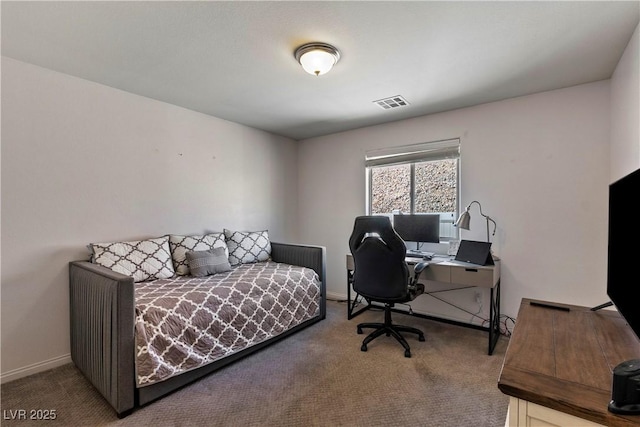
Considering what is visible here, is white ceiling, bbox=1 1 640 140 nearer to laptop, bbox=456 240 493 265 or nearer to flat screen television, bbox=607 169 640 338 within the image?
flat screen television, bbox=607 169 640 338

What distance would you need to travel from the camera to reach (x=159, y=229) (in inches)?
118

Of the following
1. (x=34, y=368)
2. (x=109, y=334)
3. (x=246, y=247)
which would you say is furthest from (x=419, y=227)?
(x=34, y=368)

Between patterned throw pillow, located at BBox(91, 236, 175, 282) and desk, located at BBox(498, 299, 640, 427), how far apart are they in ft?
8.09

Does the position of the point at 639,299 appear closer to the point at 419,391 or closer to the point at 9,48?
the point at 419,391

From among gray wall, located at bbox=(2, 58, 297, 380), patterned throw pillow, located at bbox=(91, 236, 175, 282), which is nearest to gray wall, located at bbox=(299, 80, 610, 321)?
gray wall, located at bbox=(2, 58, 297, 380)

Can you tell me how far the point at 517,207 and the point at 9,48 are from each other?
14.1ft

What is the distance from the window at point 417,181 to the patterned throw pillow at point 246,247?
146 centimetres

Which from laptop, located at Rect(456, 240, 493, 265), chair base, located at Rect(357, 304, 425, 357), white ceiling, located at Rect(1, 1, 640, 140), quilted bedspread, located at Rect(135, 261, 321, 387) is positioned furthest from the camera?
laptop, located at Rect(456, 240, 493, 265)

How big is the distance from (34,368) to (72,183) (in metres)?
1.44

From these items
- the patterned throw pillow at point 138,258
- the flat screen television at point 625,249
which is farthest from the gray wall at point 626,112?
the patterned throw pillow at point 138,258

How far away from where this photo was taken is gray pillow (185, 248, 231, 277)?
279 centimetres

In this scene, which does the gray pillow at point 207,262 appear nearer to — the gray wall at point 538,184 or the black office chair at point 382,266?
the black office chair at point 382,266

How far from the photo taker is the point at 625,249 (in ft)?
3.75

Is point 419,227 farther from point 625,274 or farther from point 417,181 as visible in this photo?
point 625,274
